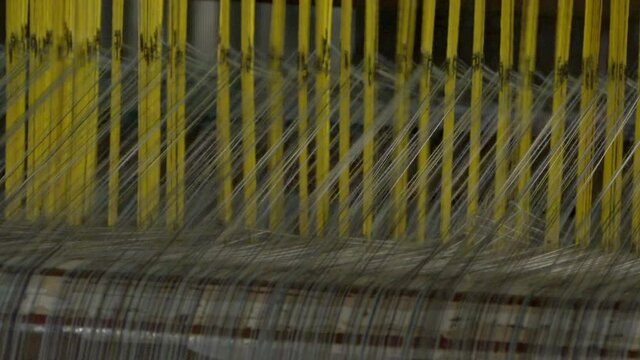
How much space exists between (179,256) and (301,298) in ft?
0.45

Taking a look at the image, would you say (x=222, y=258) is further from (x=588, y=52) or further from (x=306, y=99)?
(x=588, y=52)

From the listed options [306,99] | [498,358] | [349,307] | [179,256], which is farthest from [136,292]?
[306,99]

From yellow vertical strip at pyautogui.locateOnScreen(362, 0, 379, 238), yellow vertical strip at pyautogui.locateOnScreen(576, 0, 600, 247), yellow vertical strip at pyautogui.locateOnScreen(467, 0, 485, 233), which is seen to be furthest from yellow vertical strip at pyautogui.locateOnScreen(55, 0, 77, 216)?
yellow vertical strip at pyautogui.locateOnScreen(576, 0, 600, 247)

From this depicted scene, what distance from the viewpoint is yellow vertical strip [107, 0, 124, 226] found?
4.02 ft

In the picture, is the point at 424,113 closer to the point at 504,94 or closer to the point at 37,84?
the point at 504,94

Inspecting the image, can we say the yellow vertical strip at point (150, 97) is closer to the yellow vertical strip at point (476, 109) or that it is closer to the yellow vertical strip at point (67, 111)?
the yellow vertical strip at point (67, 111)

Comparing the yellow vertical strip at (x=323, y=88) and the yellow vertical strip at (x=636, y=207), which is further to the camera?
the yellow vertical strip at (x=323, y=88)

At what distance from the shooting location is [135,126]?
4.29 feet

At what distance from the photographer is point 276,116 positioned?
1.27 metres

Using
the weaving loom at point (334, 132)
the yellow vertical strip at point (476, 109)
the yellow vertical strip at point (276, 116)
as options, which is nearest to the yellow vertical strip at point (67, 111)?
the weaving loom at point (334, 132)

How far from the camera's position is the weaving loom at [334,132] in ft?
3.84

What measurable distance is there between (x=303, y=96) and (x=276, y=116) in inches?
1.7

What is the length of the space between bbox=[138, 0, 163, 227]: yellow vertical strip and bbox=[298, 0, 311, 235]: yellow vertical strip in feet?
0.54

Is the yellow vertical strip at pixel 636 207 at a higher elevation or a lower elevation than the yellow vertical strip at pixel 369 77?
lower
